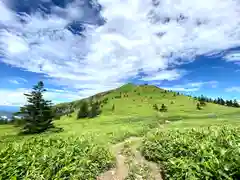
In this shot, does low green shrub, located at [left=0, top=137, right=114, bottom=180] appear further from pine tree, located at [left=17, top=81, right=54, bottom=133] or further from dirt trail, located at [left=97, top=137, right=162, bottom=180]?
pine tree, located at [left=17, top=81, right=54, bottom=133]

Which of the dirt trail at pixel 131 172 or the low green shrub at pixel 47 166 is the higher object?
the low green shrub at pixel 47 166

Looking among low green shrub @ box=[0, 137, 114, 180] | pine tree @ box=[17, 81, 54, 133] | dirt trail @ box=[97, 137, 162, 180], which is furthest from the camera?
pine tree @ box=[17, 81, 54, 133]

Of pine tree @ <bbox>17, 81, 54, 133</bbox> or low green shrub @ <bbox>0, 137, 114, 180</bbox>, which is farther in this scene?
pine tree @ <bbox>17, 81, 54, 133</bbox>

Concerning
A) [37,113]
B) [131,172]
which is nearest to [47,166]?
A: [131,172]

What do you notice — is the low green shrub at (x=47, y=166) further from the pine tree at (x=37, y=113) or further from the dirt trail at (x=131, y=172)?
the pine tree at (x=37, y=113)

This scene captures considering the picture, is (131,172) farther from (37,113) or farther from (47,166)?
(37,113)

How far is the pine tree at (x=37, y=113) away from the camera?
60144mm

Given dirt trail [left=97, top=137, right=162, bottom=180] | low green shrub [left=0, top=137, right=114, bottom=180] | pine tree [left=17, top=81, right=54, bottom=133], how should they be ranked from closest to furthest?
low green shrub [left=0, top=137, right=114, bottom=180]
dirt trail [left=97, top=137, right=162, bottom=180]
pine tree [left=17, top=81, right=54, bottom=133]

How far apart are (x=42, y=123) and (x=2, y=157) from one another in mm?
48513

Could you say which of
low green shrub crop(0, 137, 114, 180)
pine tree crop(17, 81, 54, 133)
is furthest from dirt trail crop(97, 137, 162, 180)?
pine tree crop(17, 81, 54, 133)

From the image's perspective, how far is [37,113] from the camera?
2473 inches

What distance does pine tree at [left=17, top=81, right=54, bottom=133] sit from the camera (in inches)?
2368

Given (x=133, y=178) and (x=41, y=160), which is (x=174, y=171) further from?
(x=41, y=160)

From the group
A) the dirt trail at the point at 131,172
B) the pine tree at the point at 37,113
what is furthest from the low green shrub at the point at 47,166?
the pine tree at the point at 37,113
